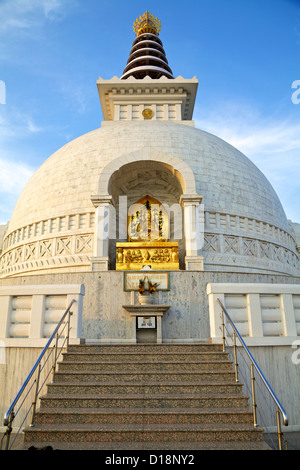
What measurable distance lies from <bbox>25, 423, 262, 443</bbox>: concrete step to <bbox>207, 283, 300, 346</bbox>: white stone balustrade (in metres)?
2.09

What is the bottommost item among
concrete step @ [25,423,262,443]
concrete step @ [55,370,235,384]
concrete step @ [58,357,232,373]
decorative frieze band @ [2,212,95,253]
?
concrete step @ [25,423,262,443]

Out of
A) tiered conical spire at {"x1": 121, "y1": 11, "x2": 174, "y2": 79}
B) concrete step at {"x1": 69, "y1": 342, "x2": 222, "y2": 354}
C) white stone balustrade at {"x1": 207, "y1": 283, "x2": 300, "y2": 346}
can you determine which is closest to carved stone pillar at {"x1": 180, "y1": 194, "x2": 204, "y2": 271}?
white stone balustrade at {"x1": 207, "y1": 283, "x2": 300, "y2": 346}

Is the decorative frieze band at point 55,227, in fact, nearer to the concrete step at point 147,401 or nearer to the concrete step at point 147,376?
the concrete step at point 147,376

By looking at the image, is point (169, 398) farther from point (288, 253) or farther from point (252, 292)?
point (288, 253)

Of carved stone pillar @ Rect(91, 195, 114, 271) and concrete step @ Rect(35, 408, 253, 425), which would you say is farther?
carved stone pillar @ Rect(91, 195, 114, 271)

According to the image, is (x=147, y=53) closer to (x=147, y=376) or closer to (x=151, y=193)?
(x=151, y=193)

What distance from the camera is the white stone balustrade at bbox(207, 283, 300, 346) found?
6518 millimetres

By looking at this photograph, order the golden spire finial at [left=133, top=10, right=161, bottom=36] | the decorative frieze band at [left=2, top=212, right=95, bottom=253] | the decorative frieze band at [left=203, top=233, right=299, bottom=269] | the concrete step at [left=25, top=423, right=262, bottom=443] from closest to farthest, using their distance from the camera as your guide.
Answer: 1. the concrete step at [left=25, top=423, right=262, bottom=443]
2. the decorative frieze band at [left=203, top=233, right=299, bottom=269]
3. the decorative frieze band at [left=2, top=212, right=95, bottom=253]
4. the golden spire finial at [left=133, top=10, right=161, bottom=36]

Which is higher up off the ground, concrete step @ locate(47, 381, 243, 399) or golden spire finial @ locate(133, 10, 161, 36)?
golden spire finial @ locate(133, 10, 161, 36)

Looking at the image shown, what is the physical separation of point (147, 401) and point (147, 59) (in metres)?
30.2

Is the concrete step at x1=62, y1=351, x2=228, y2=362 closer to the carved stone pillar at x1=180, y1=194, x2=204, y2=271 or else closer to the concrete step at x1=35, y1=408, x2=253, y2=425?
the concrete step at x1=35, y1=408, x2=253, y2=425

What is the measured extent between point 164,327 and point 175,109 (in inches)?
710

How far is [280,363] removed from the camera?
649 centimetres
